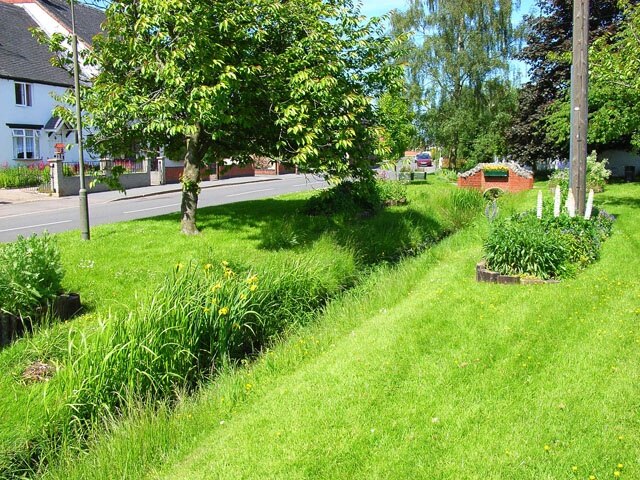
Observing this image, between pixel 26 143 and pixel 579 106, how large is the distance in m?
33.4

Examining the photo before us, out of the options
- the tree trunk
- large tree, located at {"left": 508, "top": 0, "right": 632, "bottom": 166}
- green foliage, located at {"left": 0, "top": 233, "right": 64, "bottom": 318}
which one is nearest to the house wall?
the tree trunk

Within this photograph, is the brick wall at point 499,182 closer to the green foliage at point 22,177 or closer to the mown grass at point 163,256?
the mown grass at point 163,256

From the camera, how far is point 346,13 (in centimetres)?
1195

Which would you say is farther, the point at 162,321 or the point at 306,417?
the point at 162,321

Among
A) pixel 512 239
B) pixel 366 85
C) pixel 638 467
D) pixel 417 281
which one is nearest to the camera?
pixel 638 467

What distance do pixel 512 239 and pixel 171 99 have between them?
6.01 m

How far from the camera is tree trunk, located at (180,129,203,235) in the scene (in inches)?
514

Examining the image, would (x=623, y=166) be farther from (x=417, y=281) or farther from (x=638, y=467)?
(x=638, y=467)

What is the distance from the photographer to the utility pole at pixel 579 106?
12125 mm

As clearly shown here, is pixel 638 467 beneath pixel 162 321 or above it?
beneath

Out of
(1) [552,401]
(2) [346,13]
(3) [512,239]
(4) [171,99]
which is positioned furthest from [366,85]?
(1) [552,401]

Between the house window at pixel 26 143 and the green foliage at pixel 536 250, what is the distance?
33430 millimetres

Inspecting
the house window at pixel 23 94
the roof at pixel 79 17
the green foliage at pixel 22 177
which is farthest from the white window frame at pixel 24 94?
the green foliage at pixel 22 177

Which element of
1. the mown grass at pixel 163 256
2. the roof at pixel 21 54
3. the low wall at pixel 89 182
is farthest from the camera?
the roof at pixel 21 54
